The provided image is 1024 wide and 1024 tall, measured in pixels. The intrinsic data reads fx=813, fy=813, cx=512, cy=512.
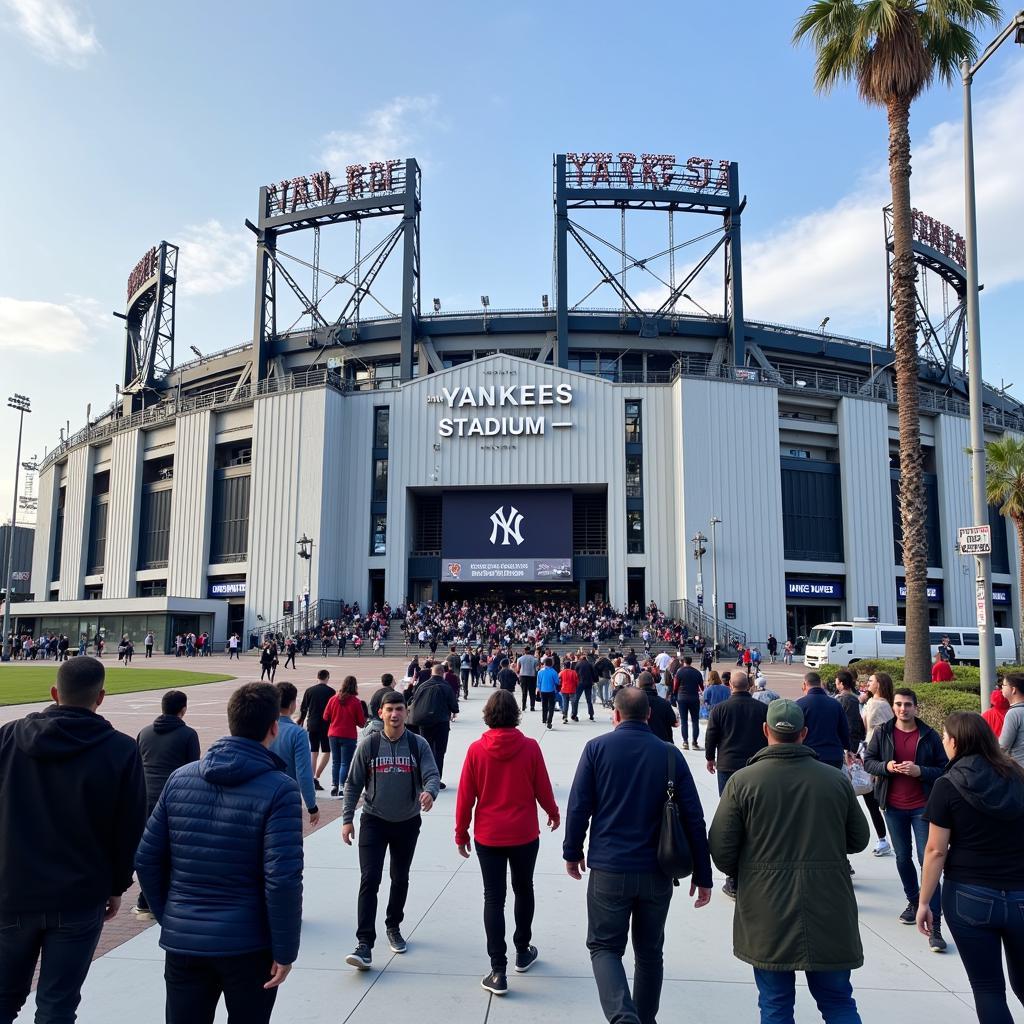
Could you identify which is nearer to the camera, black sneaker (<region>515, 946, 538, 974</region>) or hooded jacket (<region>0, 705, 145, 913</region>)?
hooded jacket (<region>0, 705, 145, 913</region>)

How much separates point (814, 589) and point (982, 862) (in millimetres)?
48937

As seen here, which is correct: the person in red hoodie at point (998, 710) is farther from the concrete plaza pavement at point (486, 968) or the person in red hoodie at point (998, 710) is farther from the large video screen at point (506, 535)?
the large video screen at point (506, 535)

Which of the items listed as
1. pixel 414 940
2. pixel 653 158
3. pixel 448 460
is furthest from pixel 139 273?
pixel 414 940

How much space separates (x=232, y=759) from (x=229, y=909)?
574 millimetres

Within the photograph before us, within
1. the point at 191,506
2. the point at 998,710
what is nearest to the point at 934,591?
the point at 191,506

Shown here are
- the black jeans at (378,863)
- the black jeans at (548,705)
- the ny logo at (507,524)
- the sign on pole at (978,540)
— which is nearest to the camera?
the black jeans at (378,863)

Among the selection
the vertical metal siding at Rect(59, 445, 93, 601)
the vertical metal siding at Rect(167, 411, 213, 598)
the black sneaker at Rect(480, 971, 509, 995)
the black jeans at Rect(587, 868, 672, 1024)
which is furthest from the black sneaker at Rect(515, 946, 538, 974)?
the vertical metal siding at Rect(59, 445, 93, 601)

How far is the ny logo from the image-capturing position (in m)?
51.7


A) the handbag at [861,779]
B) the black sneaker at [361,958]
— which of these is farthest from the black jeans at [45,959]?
the handbag at [861,779]

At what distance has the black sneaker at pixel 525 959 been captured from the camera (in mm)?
5387

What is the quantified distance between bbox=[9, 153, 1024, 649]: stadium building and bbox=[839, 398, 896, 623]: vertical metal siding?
0.46ft

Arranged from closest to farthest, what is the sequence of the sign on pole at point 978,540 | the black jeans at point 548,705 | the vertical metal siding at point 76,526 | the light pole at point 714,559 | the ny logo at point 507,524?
1. the sign on pole at point 978,540
2. the black jeans at point 548,705
3. the light pole at point 714,559
4. the ny logo at point 507,524
5. the vertical metal siding at point 76,526

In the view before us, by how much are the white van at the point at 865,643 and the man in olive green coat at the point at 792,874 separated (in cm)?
3323

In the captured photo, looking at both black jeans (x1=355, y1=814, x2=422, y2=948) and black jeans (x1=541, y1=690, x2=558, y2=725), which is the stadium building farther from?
black jeans (x1=355, y1=814, x2=422, y2=948)
